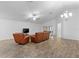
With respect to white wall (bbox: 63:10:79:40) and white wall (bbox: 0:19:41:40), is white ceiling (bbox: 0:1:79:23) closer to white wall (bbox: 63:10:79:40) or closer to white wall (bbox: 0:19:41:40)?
white wall (bbox: 0:19:41:40)

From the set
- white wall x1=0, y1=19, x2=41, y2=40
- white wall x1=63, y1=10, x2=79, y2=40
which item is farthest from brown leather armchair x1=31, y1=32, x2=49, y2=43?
white wall x1=0, y1=19, x2=41, y2=40

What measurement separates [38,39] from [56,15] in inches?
115

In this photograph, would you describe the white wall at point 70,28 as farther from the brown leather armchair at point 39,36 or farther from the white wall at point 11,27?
the white wall at point 11,27

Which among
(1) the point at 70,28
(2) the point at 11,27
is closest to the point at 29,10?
(2) the point at 11,27

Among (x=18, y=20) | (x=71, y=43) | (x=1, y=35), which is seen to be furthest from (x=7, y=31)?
(x=71, y=43)

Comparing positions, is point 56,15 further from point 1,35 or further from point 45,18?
point 1,35

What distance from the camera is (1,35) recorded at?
376 centimetres

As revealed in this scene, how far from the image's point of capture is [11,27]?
3.71 meters

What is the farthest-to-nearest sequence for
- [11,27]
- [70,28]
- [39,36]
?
[39,36] < [70,28] < [11,27]

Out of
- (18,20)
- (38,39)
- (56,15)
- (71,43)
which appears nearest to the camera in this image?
(18,20)

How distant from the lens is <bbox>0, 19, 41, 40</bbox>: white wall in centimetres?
360

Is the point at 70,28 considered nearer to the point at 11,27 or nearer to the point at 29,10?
the point at 29,10

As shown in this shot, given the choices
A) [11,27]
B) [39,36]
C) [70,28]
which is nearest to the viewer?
[11,27]

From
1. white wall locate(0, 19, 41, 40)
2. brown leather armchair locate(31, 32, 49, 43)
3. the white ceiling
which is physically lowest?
brown leather armchair locate(31, 32, 49, 43)
